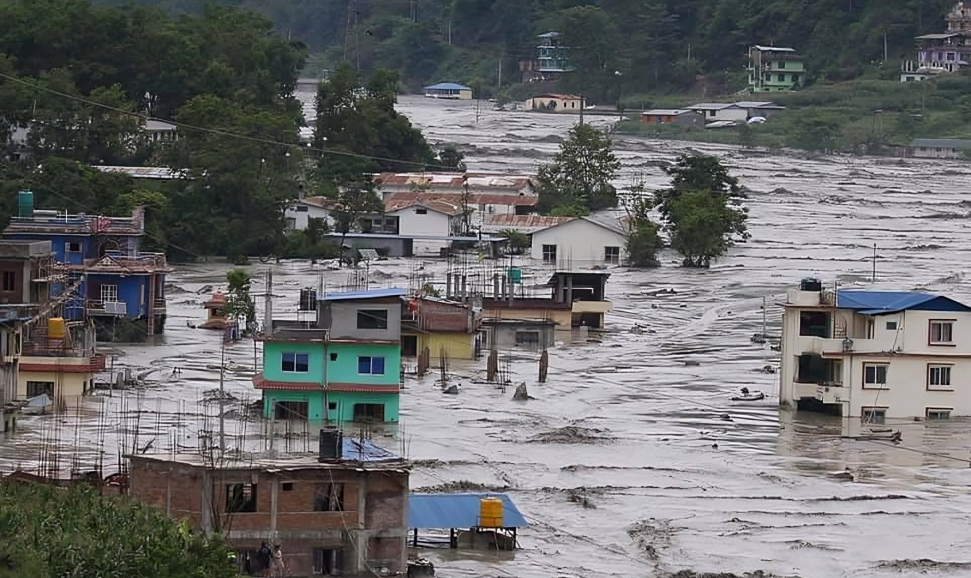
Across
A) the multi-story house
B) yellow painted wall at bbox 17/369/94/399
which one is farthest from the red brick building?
the multi-story house

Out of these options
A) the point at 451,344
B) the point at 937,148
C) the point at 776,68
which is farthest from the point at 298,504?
the point at 776,68

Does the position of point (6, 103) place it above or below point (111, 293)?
above

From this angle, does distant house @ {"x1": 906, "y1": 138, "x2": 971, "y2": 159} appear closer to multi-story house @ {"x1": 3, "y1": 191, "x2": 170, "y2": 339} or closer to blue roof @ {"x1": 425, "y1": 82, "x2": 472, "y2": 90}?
blue roof @ {"x1": 425, "y1": 82, "x2": 472, "y2": 90}

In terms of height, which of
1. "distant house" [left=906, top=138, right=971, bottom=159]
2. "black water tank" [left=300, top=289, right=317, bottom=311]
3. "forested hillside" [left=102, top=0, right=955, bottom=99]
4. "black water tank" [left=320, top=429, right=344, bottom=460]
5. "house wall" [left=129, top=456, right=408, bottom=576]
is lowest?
"house wall" [left=129, top=456, right=408, bottom=576]

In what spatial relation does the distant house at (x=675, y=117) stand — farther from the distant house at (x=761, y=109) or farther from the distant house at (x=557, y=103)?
the distant house at (x=557, y=103)

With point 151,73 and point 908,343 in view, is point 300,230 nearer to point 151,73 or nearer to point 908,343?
point 151,73

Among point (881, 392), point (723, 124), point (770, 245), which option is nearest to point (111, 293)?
point (881, 392)

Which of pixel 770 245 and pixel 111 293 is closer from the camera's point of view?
pixel 111 293

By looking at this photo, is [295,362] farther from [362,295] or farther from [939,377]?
[939,377]
